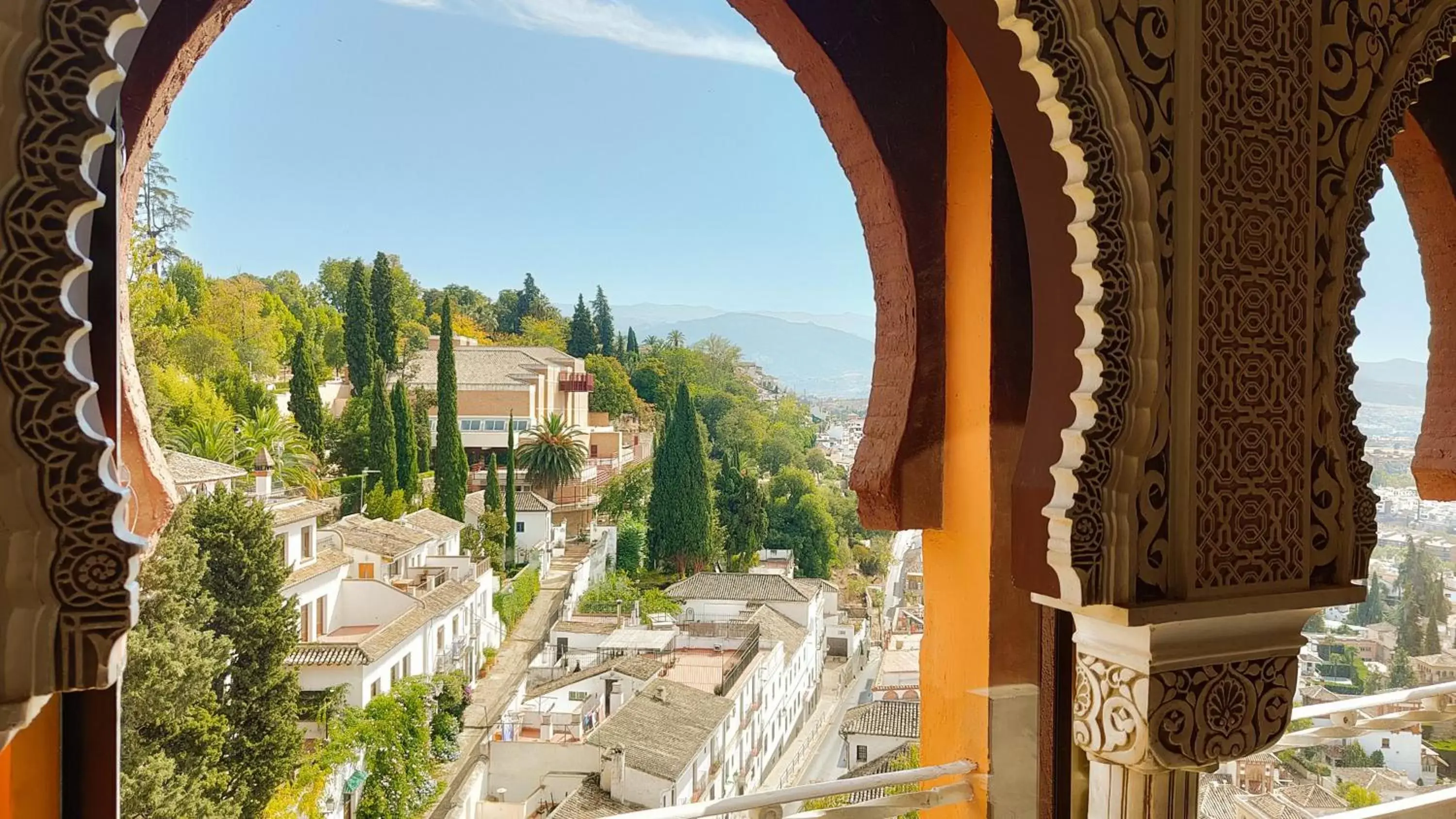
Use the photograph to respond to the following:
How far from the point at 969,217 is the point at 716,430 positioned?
209 cm

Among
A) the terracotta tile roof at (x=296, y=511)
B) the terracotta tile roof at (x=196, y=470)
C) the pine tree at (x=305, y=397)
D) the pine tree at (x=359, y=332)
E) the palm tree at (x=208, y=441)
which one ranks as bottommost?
the terracotta tile roof at (x=296, y=511)

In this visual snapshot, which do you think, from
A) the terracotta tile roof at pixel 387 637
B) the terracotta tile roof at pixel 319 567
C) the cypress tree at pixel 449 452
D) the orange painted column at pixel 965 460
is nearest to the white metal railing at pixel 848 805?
the orange painted column at pixel 965 460

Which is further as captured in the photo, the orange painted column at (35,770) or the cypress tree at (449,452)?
the cypress tree at (449,452)

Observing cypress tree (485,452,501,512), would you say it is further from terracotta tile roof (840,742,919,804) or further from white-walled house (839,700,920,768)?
terracotta tile roof (840,742,919,804)

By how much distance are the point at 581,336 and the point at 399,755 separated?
2007 millimetres

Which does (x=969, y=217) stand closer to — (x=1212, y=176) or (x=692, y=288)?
(x=1212, y=176)

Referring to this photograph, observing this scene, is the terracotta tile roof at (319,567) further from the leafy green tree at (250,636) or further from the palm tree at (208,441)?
the palm tree at (208,441)

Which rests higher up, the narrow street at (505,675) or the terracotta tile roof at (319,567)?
the terracotta tile roof at (319,567)

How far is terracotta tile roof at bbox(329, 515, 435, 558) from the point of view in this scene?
139 inches

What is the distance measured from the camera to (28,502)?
958 mm

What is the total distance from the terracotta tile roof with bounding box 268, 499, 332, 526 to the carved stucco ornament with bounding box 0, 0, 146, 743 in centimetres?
242

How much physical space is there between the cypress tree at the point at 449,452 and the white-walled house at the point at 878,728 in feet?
6.17

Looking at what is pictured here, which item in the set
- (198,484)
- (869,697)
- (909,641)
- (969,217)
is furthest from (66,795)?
(869,697)

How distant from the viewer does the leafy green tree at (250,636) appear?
10.0 ft
